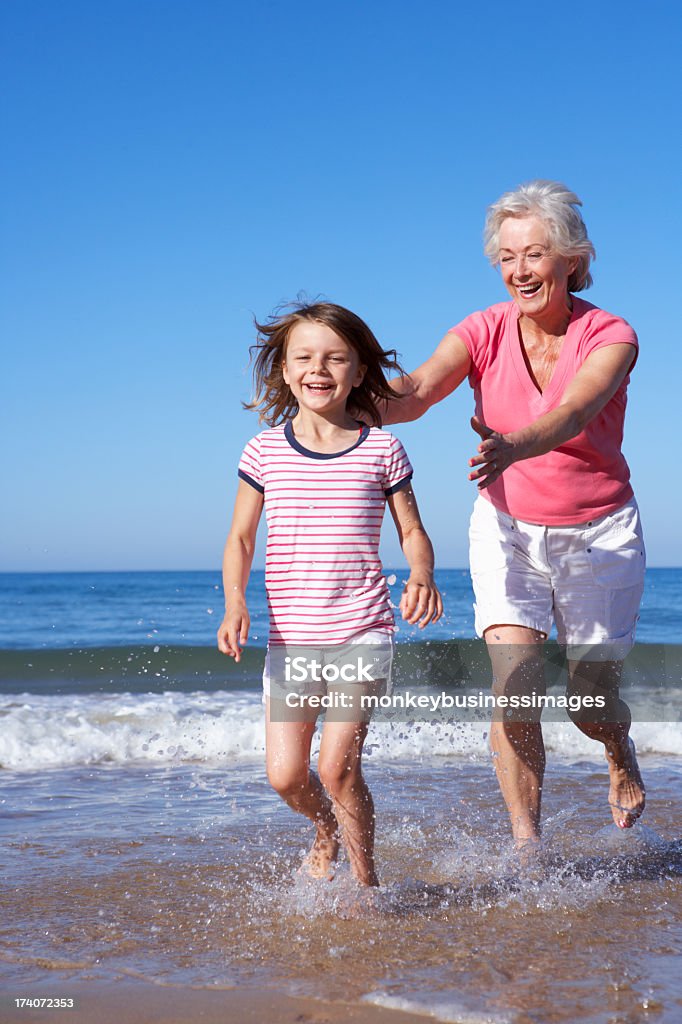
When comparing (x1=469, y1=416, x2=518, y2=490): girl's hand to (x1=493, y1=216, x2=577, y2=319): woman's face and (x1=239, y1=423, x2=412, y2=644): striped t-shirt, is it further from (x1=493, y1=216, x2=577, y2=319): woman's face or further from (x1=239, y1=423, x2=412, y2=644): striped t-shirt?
(x1=493, y1=216, x2=577, y2=319): woman's face

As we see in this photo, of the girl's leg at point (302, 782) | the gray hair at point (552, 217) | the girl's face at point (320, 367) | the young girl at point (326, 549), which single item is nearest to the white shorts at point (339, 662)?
the young girl at point (326, 549)

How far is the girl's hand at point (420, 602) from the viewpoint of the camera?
3020 millimetres

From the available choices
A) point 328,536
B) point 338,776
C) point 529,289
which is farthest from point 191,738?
point 529,289

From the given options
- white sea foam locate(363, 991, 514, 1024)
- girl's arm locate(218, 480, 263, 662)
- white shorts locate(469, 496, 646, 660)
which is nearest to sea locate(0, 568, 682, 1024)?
white sea foam locate(363, 991, 514, 1024)

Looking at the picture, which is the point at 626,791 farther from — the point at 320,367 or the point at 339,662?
the point at 320,367

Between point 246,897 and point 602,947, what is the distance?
1175 millimetres

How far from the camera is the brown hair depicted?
133 inches

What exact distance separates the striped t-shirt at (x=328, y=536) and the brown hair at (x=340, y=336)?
0.79 feet

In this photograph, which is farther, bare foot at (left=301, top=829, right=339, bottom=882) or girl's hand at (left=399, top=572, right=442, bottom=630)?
bare foot at (left=301, top=829, right=339, bottom=882)

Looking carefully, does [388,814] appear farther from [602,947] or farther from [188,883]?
[602,947]

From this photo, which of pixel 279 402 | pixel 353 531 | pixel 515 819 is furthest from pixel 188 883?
pixel 279 402

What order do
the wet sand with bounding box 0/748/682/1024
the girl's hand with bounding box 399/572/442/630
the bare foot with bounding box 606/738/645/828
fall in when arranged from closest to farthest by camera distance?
the wet sand with bounding box 0/748/682/1024, the girl's hand with bounding box 399/572/442/630, the bare foot with bounding box 606/738/645/828

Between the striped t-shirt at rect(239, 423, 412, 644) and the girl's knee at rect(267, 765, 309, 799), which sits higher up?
the striped t-shirt at rect(239, 423, 412, 644)

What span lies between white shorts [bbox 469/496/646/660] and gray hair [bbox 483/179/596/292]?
883 mm
